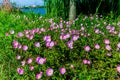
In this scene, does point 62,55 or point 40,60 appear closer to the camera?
point 40,60

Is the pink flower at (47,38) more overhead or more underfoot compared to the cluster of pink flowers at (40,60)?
more overhead

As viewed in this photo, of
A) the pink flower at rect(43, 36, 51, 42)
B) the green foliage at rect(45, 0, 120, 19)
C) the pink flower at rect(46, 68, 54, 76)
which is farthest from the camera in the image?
the green foliage at rect(45, 0, 120, 19)

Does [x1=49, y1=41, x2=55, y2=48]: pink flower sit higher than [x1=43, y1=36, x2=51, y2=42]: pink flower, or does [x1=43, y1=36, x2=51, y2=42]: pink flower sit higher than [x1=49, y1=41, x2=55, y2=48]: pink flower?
[x1=43, y1=36, x2=51, y2=42]: pink flower

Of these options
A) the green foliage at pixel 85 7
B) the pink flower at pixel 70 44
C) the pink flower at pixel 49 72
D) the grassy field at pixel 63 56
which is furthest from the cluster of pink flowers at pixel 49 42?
the green foliage at pixel 85 7

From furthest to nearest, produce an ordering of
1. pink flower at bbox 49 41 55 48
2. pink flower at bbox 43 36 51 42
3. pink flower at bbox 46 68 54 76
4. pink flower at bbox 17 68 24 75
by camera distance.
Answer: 1. pink flower at bbox 43 36 51 42
2. pink flower at bbox 49 41 55 48
3. pink flower at bbox 17 68 24 75
4. pink flower at bbox 46 68 54 76

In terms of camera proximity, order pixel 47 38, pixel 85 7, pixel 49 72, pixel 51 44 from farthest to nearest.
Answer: pixel 85 7 < pixel 47 38 < pixel 51 44 < pixel 49 72

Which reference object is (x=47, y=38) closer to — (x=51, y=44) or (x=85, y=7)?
(x=51, y=44)

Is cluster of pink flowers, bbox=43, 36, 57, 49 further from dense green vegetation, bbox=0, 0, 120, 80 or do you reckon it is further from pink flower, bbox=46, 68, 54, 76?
pink flower, bbox=46, 68, 54, 76

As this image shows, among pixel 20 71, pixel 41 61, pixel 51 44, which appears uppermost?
pixel 51 44

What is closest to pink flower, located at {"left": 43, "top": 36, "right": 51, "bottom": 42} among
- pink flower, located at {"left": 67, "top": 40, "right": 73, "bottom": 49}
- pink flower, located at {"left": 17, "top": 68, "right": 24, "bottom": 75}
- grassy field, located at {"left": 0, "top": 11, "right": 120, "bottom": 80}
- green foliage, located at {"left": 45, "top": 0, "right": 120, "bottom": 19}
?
grassy field, located at {"left": 0, "top": 11, "right": 120, "bottom": 80}

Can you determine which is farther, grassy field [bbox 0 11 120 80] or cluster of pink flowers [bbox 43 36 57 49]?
cluster of pink flowers [bbox 43 36 57 49]

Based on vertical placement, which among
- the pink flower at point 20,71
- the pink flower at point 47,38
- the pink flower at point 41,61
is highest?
the pink flower at point 47,38

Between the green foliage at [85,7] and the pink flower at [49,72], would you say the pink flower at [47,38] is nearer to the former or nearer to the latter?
the pink flower at [49,72]

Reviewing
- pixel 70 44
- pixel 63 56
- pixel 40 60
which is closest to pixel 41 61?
pixel 40 60
